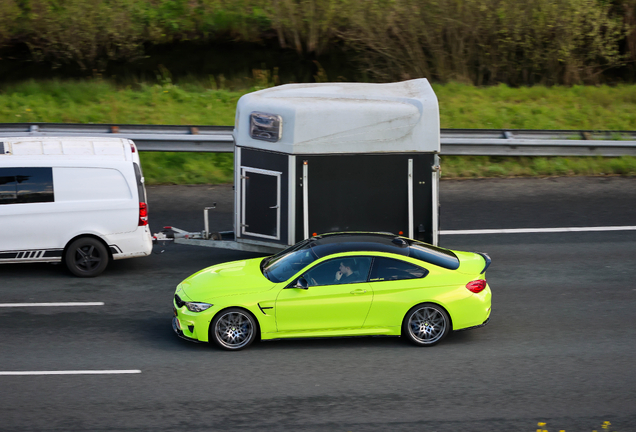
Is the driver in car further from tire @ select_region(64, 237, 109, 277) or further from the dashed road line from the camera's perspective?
tire @ select_region(64, 237, 109, 277)

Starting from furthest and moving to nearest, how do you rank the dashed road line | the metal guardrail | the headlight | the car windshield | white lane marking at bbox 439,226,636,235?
the metal guardrail, white lane marking at bbox 439,226,636,235, the car windshield, the headlight, the dashed road line

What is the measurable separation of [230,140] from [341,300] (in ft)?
25.4

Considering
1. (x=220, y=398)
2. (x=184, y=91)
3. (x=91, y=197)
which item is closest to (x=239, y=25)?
(x=184, y=91)

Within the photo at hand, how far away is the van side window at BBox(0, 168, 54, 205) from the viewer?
10859 mm

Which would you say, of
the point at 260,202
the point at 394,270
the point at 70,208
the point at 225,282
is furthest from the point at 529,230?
the point at 70,208

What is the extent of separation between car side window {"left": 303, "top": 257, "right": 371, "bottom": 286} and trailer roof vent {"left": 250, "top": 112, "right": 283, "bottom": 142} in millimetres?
2682

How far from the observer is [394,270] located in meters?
8.88

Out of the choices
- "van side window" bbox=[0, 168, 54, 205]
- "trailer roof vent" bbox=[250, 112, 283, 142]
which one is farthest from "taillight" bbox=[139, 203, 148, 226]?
"trailer roof vent" bbox=[250, 112, 283, 142]

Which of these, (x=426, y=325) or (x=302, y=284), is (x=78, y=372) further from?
(x=426, y=325)

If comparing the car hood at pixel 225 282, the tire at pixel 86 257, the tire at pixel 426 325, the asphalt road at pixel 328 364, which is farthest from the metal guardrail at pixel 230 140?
the tire at pixel 426 325

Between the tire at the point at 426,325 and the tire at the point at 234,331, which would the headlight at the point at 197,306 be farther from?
the tire at the point at 426,325

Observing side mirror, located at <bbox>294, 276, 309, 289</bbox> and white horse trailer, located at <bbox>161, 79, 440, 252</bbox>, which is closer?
side mirror, located at <bbox>294, 276, 309, 289</bbox>

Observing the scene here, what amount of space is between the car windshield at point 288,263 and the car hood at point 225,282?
11 cm

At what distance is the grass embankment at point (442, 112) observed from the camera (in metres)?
16.3
